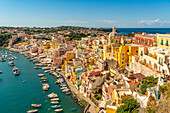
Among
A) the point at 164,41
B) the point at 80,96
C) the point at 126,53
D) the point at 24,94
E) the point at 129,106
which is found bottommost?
the point at 24,94

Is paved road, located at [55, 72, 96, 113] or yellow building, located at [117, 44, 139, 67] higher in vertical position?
yellow building, located at [117, 44, 139, 67]

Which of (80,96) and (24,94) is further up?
(80,96)

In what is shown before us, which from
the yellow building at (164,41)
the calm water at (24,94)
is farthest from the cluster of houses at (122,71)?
the calm water at (24,94)

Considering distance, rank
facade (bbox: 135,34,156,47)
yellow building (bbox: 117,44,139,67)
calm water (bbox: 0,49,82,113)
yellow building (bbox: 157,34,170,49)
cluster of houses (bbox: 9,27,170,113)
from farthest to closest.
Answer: facade (bbox: 135,34,156,47) → yellow building (bbox: 117,44,139,67) → calm water (bbox: 0,49,82,113) → yellow building (bbox: 157,34,170,49) → cluster of houses (bbox: 9,27,170,113)

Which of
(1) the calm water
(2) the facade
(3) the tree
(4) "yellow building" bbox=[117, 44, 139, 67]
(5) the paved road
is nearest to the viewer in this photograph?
(3) the tree

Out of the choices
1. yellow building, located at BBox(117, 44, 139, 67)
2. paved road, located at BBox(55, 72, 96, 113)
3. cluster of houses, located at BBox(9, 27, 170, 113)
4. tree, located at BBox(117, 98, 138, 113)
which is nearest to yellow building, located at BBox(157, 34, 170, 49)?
cluster of houses, located at BBox(9, 27, 170, 113)

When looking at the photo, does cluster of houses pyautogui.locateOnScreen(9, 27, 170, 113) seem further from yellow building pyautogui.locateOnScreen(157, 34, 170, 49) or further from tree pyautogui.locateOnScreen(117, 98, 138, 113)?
tree pyautogui.locateOnScreen(117, 98, 138, 113)

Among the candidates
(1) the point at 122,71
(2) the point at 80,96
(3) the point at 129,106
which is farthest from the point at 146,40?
(3) the point at 129,106

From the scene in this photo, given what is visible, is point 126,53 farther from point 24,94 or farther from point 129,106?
point 24,94

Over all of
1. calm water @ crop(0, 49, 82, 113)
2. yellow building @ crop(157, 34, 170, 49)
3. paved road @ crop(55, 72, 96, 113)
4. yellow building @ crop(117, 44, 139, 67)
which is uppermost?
yellow building @ crop(157, 34, 170, 49)

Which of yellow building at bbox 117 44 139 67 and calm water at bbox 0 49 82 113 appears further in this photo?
yellow building at bbox 117 44 139 67

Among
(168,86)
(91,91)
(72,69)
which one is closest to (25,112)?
(91,91)

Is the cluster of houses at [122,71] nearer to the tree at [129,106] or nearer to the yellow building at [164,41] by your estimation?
the yellow building at [164,41]
